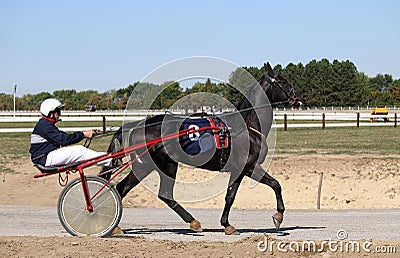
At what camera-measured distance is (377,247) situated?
8844 millimetres

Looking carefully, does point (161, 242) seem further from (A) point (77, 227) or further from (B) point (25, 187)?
(B) point (25, 187)

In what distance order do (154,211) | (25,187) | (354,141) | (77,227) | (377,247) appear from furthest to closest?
(354,141) → (25,187) → (154,211) → (77,227) → (377,247)

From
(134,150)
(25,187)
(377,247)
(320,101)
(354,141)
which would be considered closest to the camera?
(377,247)

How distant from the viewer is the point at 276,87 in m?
11.5

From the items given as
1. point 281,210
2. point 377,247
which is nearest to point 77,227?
point 281,210

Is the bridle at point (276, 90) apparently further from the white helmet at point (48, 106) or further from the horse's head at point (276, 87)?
the white helmet at point (48, 106)

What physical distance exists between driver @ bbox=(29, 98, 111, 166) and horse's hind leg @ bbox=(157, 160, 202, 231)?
4.41ft

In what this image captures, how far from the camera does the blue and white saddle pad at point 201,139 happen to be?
10.8 m

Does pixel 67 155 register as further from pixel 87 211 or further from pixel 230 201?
pixel 230 201

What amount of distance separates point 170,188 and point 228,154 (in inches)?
42.5

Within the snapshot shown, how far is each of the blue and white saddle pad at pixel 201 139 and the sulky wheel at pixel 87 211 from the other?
4.70 feet

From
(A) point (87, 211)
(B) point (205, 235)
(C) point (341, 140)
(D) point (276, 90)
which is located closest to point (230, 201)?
(B) point (205, 235)

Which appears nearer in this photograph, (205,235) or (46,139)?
(46,139)

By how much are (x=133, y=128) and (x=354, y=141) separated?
24.2 meters
